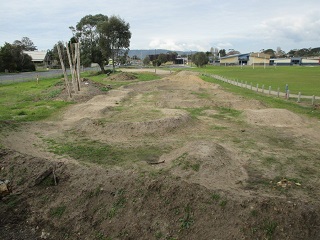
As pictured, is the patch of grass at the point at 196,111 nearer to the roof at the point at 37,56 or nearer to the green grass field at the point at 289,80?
the green grass field at the point at 289,80

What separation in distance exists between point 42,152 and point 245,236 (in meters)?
8.38

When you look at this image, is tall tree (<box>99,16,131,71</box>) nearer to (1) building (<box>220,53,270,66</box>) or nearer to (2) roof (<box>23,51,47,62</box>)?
(2) roof (<box>23,51,47,62</box>)

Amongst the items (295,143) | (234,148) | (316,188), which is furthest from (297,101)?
(316,188)

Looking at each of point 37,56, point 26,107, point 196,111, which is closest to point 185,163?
point 196,111

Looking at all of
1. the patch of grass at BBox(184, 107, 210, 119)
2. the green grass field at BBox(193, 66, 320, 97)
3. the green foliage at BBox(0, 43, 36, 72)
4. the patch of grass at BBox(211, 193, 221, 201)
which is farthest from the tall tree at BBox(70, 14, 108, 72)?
the patch of grass at BBox(211, 193, 221, 201)

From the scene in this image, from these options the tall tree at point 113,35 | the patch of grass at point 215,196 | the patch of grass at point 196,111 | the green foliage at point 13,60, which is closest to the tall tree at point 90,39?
the tall tree at point 113,35

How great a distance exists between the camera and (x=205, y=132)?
14.4 m

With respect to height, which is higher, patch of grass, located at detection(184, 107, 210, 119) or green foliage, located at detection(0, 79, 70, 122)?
green foliage, located at detection(0, 79, 70, 122)

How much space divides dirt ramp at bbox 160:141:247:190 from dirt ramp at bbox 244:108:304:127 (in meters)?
6.36

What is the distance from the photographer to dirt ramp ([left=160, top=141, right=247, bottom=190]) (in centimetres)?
841

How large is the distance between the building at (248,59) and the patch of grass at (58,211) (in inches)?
5183

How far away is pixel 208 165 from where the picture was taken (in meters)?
9.19

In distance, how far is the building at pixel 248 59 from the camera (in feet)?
438

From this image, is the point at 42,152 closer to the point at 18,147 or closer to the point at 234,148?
the point at 18,147
